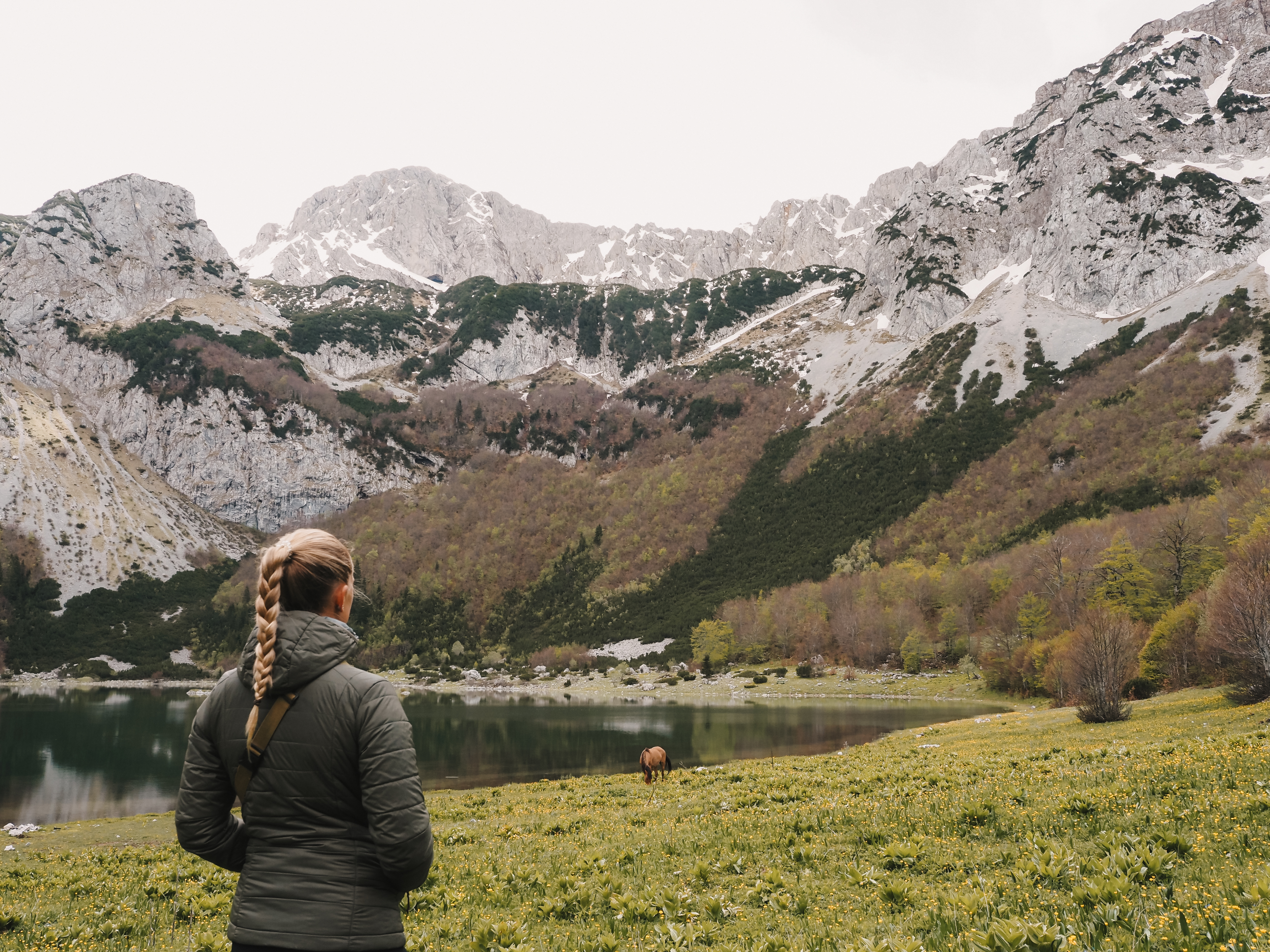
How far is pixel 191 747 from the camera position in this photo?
386 centimetres

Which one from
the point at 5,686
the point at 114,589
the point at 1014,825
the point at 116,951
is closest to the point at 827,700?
the point at 1014,825

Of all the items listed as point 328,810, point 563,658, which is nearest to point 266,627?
point 328,810

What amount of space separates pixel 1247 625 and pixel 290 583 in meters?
43.5

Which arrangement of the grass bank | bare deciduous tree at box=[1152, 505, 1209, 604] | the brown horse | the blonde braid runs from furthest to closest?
bare deciduous tree at box=[1152, 505, 1209, 604], the brown horse, the grass bank, the blonde braid

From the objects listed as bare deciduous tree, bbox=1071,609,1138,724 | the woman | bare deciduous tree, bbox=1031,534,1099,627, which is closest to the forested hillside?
bare deciduous tree, bbox=1031,534,1099,627

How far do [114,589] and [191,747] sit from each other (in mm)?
251591

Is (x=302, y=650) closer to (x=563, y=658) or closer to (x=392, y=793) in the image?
(x=392, y=793)

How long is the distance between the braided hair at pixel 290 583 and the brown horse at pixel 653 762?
989 inches

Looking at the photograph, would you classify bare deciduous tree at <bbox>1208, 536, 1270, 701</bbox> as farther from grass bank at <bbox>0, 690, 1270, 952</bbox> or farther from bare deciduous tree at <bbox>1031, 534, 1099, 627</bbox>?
bare deciduous tree at <bbox>1031, 534, 1099, 627</bbox>

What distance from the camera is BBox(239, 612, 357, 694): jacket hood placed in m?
3.66

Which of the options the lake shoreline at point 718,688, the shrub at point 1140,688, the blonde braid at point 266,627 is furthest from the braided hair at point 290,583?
the lake shoreline at point 718,688

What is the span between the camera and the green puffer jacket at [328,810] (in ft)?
11.5

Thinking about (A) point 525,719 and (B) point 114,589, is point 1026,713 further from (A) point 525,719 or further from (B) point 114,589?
(B) point 114,589

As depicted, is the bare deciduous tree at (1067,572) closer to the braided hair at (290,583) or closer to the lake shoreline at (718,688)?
the lake shoreline at (718,688)
